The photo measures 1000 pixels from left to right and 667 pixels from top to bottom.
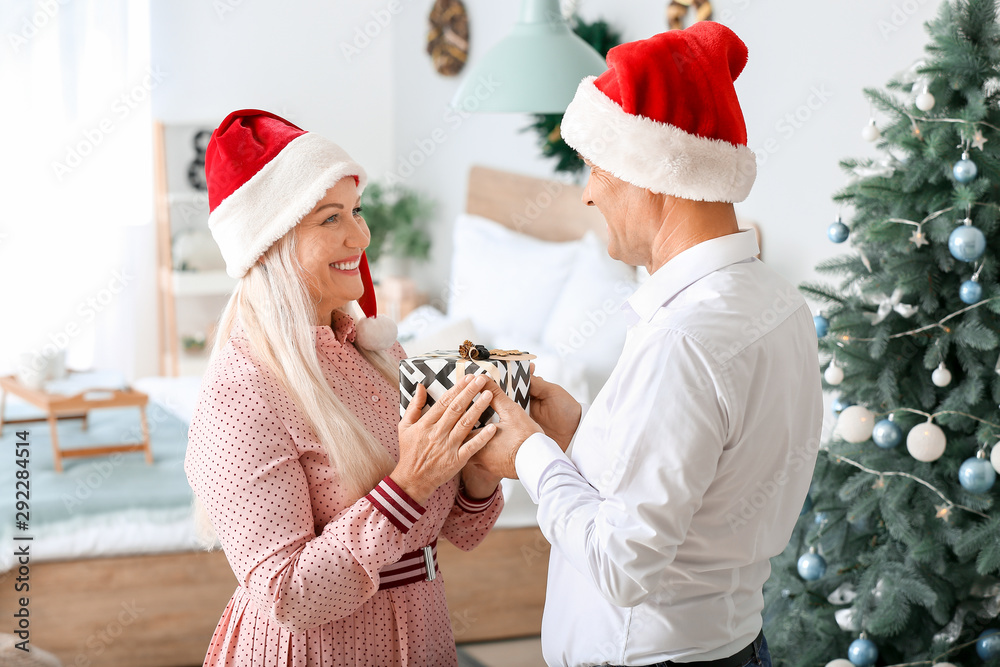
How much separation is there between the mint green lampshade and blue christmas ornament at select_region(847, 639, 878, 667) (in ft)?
4.21

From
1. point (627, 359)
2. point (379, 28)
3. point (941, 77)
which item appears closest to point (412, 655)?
point (627, 359)

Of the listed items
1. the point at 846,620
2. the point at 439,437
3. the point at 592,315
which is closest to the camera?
the point at 439,437

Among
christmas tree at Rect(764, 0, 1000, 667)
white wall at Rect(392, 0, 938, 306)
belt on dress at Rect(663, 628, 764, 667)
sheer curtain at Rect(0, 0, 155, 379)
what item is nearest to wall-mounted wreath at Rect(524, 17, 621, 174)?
white wall at Rect(392, 0, 938, 306)

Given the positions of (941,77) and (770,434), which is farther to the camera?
(941,77)

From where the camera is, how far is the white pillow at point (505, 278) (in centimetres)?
321

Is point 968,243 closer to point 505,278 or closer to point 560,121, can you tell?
point 560,121

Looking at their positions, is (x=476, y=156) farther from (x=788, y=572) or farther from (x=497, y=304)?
(x=788, y=572)

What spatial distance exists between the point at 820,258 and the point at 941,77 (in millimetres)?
713

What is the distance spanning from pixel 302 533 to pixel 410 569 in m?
0.24

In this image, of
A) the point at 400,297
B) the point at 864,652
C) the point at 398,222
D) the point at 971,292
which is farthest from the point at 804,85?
the point at 398,222

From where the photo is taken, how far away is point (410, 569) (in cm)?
134

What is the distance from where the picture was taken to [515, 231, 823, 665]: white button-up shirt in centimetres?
95

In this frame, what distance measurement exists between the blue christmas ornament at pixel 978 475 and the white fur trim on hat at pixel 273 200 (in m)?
1.22

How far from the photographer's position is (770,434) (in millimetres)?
1023
